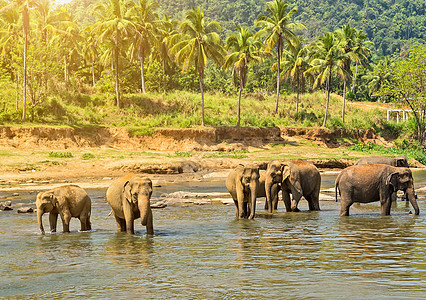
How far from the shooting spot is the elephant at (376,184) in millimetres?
16719

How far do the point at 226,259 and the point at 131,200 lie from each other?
3.64 m

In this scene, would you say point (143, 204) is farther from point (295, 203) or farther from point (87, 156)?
point (87, 156)

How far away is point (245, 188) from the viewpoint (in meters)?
17.0

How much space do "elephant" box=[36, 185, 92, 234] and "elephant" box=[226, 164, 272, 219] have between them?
478 centimetres

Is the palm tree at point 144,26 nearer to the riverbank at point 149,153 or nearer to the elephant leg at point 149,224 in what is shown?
the riverbank at point 149,153

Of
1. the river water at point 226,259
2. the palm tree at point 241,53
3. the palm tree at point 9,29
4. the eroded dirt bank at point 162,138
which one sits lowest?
the river water at point 226,259

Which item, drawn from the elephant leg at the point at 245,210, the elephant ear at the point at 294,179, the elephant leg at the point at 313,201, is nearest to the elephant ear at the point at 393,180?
the elephant ear at the point at 294,179

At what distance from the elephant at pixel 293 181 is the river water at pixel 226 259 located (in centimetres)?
119

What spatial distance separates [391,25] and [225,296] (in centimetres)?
18567

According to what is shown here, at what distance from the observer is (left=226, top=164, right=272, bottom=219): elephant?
16734 millimetres

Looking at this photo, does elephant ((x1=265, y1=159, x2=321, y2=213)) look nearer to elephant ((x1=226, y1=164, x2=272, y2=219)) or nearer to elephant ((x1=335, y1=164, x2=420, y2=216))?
elephant ((x1=226, y1=164, x2=272, y2=219))

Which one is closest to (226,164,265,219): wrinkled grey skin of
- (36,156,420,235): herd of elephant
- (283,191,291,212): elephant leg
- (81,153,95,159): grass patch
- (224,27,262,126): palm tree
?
(36,156,420,235): herd of elephant

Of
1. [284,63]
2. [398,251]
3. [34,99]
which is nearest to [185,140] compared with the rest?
[34,99]

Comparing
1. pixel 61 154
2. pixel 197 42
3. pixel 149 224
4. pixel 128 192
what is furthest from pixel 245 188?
pixel 197 42
